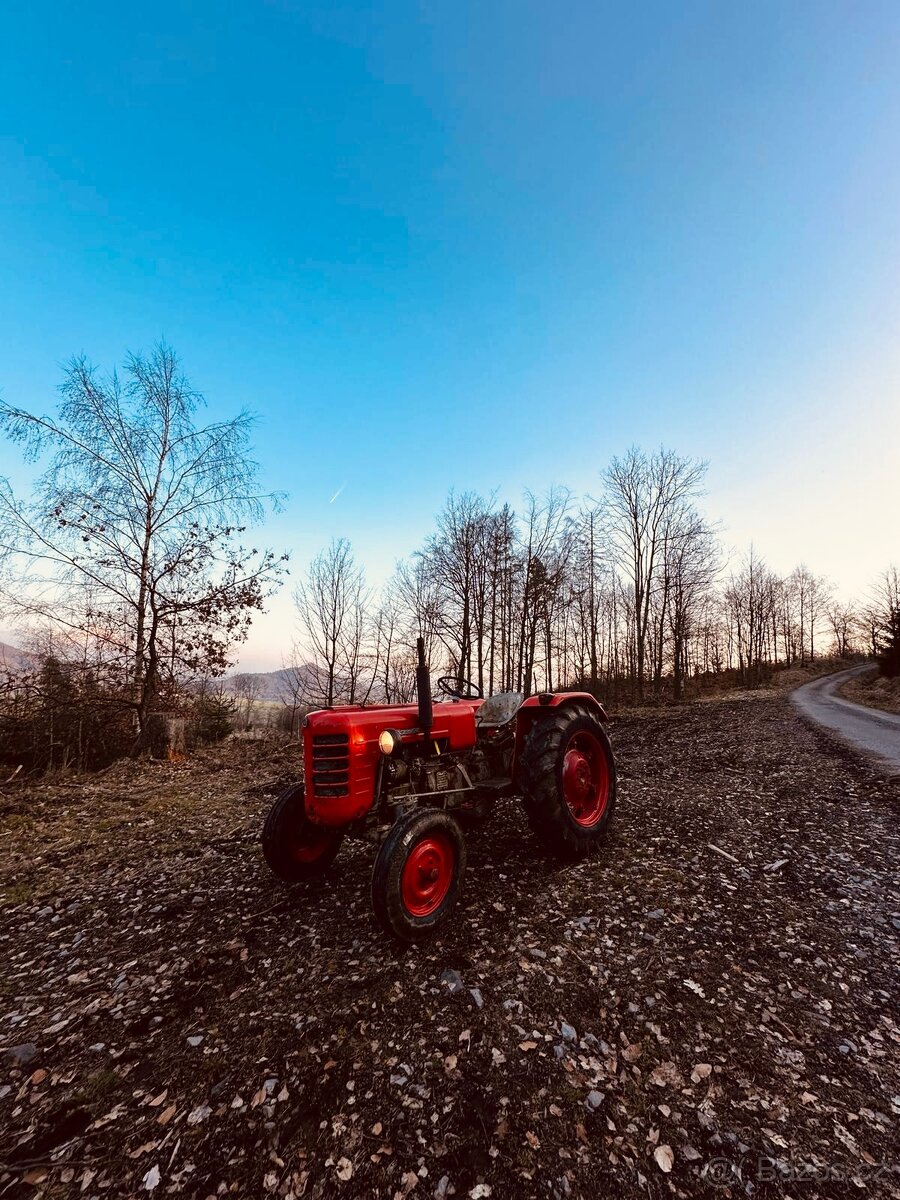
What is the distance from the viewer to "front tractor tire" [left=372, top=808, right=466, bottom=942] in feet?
10.1

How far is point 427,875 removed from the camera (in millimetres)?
3426

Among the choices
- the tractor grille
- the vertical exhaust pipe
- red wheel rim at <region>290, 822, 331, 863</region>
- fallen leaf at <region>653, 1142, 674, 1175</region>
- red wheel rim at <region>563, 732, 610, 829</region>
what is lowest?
fallen leaf at <region>653, 1142, 674, 1175</region>

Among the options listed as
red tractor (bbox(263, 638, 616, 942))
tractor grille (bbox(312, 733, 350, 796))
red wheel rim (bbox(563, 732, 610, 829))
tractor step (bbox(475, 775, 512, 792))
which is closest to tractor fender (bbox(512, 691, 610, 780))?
red tractor (bbox(263, 638, 616, 942))

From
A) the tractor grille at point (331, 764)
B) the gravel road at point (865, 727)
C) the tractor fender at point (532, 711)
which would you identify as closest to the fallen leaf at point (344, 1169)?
the tractor grille at point (331, 764)

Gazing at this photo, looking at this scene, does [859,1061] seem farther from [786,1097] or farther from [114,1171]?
[114,1171]

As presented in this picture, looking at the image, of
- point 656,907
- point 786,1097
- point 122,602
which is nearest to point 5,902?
point 656,907

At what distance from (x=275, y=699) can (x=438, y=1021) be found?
21.7 m

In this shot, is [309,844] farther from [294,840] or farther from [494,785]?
[494,785]

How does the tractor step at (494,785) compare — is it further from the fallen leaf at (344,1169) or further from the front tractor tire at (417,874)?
the fallen leaf at (344,1169)

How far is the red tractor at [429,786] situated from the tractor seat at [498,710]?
12 mm

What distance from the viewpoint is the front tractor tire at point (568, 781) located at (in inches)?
165

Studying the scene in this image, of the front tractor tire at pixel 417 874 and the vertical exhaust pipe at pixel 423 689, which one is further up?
the vertical exhaust pipe at pixel 423 689

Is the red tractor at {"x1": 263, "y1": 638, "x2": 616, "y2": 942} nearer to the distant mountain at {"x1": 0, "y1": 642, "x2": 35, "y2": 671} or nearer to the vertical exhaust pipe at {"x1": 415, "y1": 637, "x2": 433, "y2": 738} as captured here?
the vertical exhaust pipe at {"x1": 415, "y1": 637, "x2": 433, "y2": 738}

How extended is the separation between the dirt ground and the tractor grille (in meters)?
1.02
